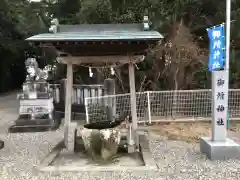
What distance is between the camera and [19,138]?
8.10 m

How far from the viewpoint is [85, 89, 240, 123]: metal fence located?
964 cm

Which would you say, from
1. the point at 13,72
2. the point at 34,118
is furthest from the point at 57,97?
the point at 13,72

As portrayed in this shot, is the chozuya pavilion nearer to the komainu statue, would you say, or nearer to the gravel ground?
the gravel ground

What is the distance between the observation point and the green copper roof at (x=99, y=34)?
556cm

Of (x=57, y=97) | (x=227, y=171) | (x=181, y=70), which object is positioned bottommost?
(x=227, y=171)

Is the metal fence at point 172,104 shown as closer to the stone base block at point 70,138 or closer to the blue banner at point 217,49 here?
the stone base block at point 70,138

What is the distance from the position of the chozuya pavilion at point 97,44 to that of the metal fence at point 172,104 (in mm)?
3196

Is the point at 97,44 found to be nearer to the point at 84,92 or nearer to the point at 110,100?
the point at 110,100

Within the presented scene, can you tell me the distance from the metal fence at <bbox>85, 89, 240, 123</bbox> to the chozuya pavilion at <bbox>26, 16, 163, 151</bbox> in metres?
3.20

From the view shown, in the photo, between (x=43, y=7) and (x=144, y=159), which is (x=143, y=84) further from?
(x=43, y=7)

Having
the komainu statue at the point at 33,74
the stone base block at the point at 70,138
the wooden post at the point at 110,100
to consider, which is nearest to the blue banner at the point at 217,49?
the stone base block at the point at 70,138

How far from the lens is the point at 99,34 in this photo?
608cm

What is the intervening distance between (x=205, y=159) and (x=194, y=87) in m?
5.04

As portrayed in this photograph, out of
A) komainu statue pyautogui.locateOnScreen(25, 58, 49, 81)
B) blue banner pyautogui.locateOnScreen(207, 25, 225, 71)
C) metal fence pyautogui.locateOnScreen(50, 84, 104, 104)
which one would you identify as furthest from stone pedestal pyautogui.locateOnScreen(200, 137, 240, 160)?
komainu statue pyautogui.locateOnScreen(25, 58, 49, 81)
